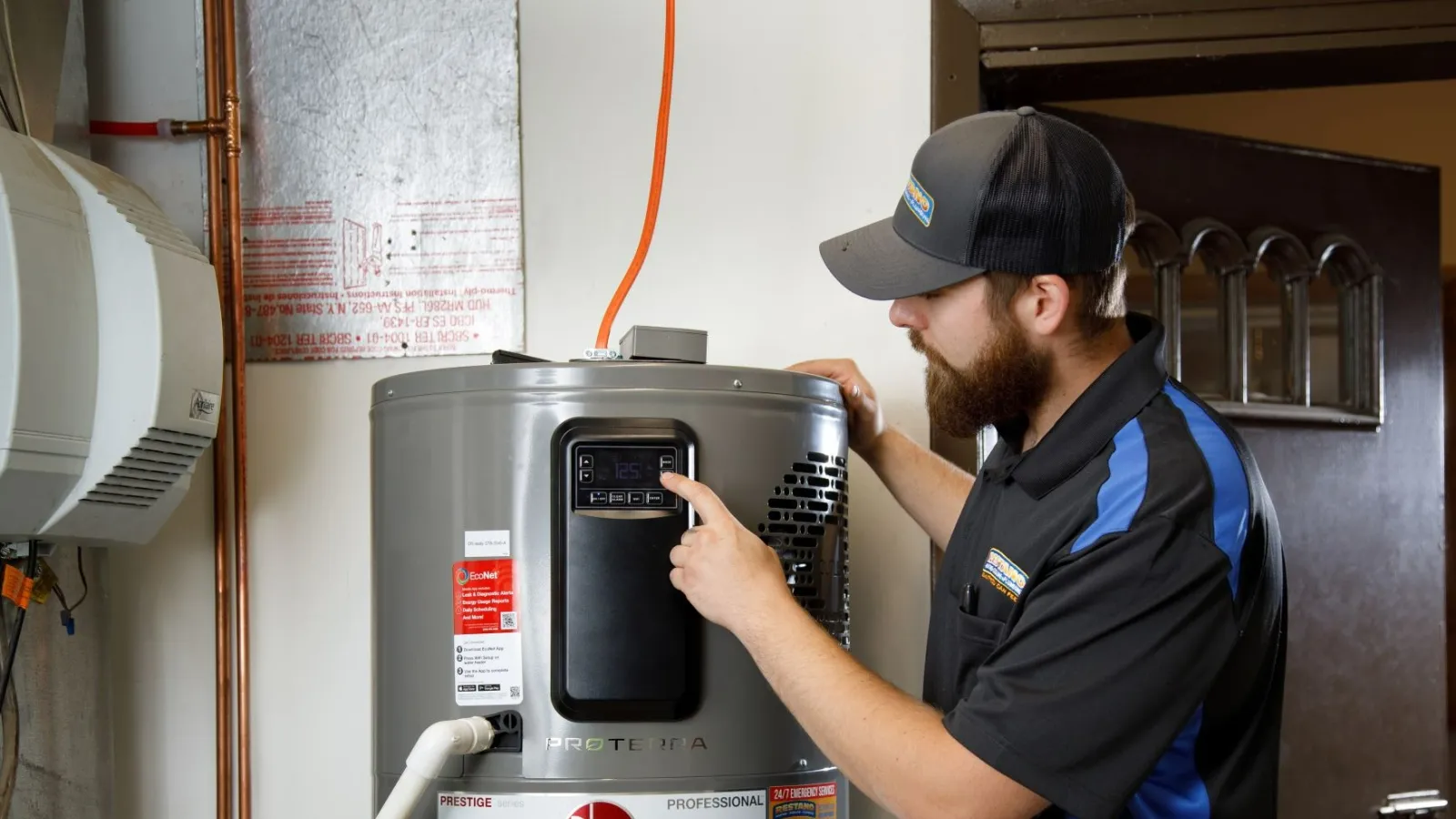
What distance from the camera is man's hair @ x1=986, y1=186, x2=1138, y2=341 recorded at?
1.17 metres

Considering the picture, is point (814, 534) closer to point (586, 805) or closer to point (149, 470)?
point (586, 805)

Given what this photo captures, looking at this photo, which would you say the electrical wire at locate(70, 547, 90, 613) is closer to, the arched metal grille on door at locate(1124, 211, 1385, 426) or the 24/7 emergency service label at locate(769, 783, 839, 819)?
the 24/7 emergency service label at locate(769, 783, 839, 819)

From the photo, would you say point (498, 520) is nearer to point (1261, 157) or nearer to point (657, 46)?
point (657, 46)

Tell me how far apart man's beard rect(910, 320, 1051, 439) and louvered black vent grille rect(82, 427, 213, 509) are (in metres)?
0.82

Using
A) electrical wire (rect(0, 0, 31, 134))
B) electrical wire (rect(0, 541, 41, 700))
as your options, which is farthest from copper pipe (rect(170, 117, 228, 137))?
electrical wire (rect(0, 541, 41, 700))

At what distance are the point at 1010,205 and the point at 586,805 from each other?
2.18ft

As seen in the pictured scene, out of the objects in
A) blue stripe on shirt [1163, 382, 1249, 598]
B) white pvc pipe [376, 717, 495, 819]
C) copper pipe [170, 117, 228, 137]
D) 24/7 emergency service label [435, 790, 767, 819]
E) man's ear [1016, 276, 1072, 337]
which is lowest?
24/7 emergency service label [435, 790, 767, 819]

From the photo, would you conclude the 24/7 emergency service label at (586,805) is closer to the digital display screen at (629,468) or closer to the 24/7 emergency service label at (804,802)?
the 24/7 emergency service label at (804,802)

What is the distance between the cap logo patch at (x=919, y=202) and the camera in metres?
1.19

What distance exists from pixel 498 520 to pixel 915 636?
0.71 metres

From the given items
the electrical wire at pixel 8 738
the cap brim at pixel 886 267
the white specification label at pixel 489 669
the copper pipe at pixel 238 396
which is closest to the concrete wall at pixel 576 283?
the copper pipe at pixel 238 396

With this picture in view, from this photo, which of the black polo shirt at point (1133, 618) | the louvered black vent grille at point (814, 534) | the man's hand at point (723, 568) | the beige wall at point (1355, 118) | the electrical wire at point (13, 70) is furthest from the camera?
the beige wall at point (1355, 118)

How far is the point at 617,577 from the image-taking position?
3.80ft

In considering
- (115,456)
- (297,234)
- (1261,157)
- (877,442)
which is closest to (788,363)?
(877,442)
